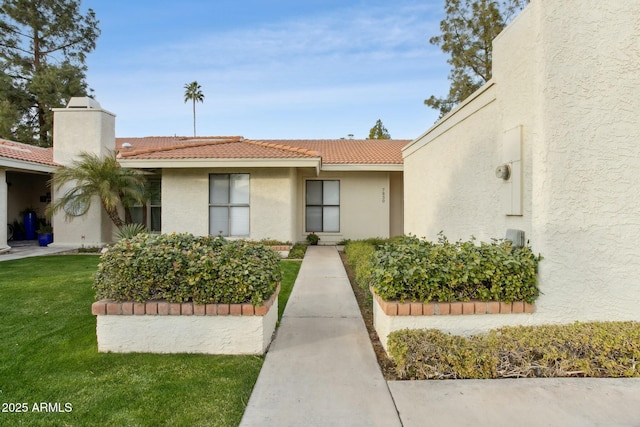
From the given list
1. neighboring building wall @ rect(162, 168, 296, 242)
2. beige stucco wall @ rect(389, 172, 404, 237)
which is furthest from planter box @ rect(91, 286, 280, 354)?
beige stucco wall @ rect(389, 172, 404, 237)

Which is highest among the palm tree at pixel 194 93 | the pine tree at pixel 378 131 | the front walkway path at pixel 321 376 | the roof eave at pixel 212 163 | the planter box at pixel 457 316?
the palm tree at pixel 194 93

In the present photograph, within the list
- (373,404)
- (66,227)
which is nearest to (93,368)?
(373,404)

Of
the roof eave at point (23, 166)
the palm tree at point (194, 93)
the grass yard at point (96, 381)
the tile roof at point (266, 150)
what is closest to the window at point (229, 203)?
the tile roof at point (266, 150)

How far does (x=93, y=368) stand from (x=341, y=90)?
18680 mm

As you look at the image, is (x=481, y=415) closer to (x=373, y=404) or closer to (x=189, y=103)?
(x=373, y=404)

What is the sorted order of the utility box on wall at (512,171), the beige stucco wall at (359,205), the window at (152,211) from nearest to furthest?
the utility box on wall at (512,171), the window at (152,211), the beige stucco wall at (359,205)

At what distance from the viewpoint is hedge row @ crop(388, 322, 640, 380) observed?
3357 mm

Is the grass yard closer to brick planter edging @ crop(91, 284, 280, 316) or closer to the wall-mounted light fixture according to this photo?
brick planter edging @ crop(91, 284, 280, 316)

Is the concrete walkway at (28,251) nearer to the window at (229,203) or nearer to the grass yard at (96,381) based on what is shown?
the window at (229,203)

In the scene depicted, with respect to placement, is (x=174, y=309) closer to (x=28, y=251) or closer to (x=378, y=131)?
(x=28, y=251)

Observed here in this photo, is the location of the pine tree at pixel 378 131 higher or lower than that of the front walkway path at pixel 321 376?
higher

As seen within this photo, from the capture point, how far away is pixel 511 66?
4.66 meters

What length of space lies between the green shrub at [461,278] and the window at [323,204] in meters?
10.1

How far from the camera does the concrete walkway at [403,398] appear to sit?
2719 mm
